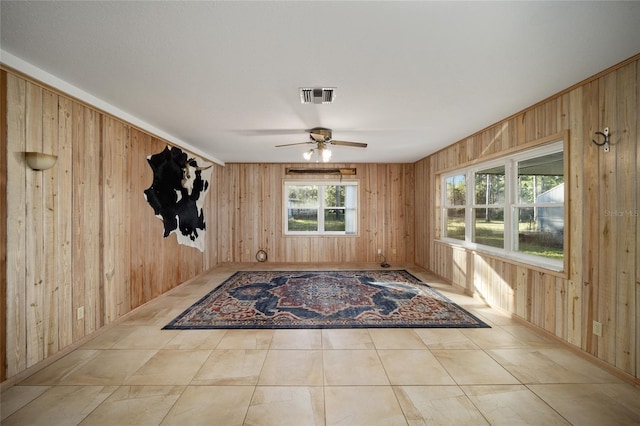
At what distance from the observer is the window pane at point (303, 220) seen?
20.5 feet

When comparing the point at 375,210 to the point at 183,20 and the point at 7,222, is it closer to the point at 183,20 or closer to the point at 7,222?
the point at 183,20

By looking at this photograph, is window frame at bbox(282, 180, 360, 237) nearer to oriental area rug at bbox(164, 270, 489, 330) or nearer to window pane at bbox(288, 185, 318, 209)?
window pane at bbox(288, 185, 318, 209)

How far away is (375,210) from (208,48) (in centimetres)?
505

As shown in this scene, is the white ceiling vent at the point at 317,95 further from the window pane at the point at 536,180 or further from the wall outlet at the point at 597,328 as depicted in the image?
the wall outlet at the point at 597,328

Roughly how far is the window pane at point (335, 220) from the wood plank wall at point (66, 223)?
3765 mm

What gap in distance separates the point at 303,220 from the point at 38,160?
15.4 feet

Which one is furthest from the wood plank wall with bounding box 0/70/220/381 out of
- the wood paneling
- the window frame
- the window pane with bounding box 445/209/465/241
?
the window pane with bounding box 445/209/465/241

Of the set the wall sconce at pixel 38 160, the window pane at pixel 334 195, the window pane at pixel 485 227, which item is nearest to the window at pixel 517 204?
the window pane at pixel 485 227

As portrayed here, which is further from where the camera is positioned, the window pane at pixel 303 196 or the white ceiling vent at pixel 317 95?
the window pane at pixel 303 196

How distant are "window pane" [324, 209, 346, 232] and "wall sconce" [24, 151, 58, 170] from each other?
4.88 meters

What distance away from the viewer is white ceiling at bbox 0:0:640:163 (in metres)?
1.44

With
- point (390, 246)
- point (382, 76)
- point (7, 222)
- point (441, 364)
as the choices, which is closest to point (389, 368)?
point (441, 364)

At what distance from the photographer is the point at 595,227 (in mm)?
2189

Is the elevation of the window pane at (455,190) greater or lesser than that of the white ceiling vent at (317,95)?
lesser
